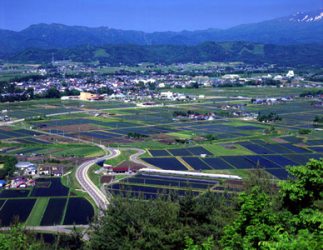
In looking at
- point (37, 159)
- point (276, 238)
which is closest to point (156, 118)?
point (37, 159)

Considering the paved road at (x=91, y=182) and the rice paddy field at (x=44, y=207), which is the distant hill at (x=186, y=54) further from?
the rice paddy field at (x=44, y=207)

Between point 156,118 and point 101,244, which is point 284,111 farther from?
point 101,244

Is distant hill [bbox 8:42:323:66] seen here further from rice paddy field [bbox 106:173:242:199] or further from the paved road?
rice paddy field [bbox 106:173:242:199]

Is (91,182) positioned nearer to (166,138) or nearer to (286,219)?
(166,138)

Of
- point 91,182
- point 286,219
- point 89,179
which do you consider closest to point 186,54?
point 89,179

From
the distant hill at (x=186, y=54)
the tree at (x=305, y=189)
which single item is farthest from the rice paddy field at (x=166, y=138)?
the distant hill at (x=186, y=54)

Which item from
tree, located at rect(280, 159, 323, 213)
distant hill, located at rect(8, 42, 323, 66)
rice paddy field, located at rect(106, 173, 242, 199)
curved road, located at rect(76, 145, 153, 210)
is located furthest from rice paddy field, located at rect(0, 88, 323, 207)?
distant hill, located at rect(8, 42, 323, 66)
